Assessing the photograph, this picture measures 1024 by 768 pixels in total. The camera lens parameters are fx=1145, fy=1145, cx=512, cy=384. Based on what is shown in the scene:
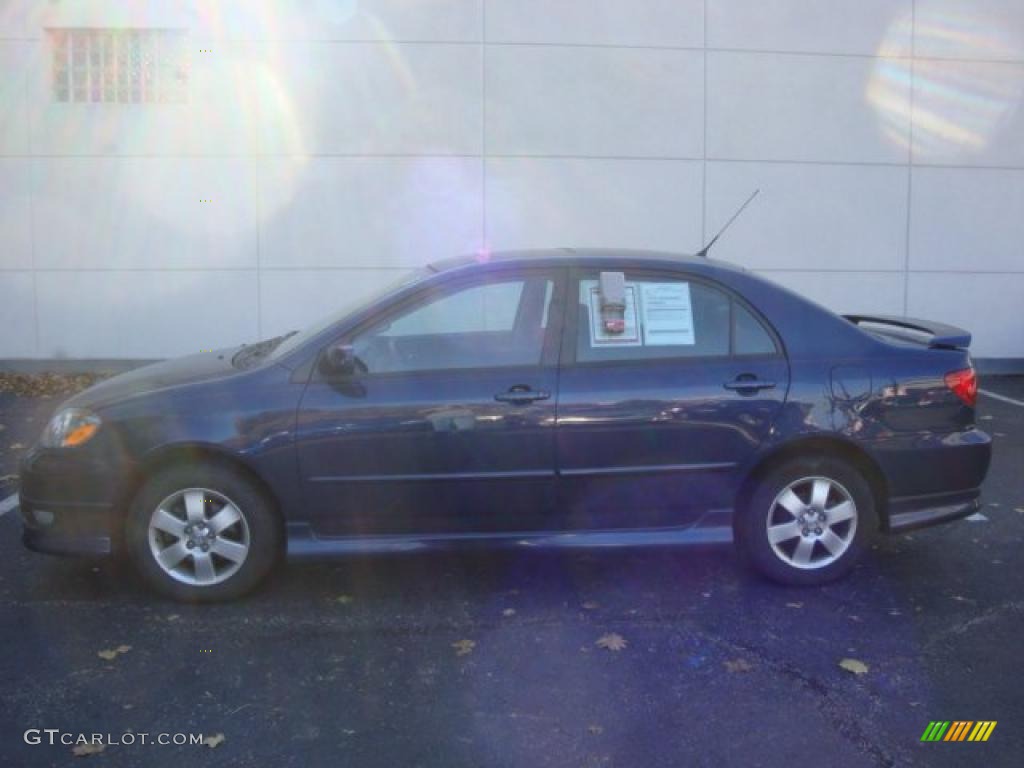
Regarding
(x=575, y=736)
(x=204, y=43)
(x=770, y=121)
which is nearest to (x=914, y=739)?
(x=575, y=736)

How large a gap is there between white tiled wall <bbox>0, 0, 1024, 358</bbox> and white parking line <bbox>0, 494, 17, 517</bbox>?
13.9 feet

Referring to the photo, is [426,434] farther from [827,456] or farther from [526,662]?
[827,456]

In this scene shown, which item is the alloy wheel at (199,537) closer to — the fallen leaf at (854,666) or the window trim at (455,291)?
the window trim at (455,291)

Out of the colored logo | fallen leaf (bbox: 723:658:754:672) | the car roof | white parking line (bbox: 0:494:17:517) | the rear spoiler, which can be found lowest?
the colored logo

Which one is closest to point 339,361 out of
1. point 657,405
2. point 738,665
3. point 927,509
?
point 657,405

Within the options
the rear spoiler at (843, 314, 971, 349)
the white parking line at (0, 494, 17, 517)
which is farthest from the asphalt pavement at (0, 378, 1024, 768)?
the rear spoiler at (843, 314, 971, 349)

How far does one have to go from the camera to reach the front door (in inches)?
196

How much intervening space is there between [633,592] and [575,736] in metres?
1.45

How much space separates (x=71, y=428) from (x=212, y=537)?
0.79 m

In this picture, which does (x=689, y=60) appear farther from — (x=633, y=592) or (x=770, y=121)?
(x=633, y=592)

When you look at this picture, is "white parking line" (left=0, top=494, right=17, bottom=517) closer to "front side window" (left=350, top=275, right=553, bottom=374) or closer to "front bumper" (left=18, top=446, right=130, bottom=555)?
"front bumper" (left=18, top=446, right=130, bottom=555)

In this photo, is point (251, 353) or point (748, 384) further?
point (251, 353)

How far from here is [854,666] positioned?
4434 millimetres

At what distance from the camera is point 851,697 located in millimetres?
4184
